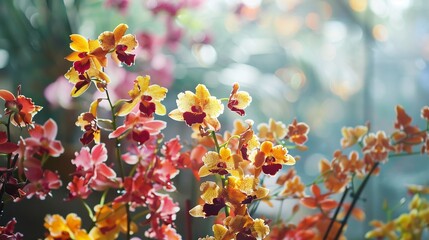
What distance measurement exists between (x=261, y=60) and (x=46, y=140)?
1.60m

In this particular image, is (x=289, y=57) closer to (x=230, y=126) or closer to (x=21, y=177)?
(x=230, y=126)

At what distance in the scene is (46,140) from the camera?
53 centimetres

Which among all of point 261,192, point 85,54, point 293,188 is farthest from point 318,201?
point 85,54

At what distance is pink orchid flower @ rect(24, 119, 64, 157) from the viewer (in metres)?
0.53

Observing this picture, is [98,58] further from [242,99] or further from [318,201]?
[318,201]

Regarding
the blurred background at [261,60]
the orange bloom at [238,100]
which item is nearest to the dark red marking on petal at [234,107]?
the orange bloom at [238,100]

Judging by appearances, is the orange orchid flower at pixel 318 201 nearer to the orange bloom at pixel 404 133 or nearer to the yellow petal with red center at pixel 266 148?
the orange bloom at pixel 404 133

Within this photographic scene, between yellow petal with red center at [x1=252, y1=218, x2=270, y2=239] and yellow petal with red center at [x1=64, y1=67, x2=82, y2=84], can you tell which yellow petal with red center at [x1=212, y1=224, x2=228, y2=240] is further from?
yellow petal with red center at [x1=64, y1=67, x2=82, y2=84]

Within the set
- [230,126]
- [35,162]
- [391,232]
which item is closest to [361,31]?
[230,126]

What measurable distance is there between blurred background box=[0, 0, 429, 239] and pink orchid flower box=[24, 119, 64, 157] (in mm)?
340

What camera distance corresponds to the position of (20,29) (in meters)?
1.26

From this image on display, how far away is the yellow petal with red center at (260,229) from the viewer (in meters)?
0.45

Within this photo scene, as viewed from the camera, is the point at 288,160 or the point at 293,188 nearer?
the point at 288,160

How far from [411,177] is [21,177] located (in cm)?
148
